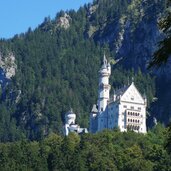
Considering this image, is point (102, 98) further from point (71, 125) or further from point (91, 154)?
point (91, 154)

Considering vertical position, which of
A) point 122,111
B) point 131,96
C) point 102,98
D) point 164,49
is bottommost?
point 164,49

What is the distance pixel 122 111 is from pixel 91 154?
134 ft

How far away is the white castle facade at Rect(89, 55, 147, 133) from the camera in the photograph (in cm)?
16912

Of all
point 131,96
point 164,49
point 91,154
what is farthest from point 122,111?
point 164,49

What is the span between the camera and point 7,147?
467ft

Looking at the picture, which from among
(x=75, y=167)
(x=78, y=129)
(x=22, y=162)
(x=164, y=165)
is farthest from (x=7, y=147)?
(x=78, y=129)

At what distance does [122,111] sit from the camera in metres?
170

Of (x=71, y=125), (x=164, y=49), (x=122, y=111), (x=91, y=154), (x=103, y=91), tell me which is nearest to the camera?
(x=164, y=49)

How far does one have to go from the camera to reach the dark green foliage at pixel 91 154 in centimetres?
12488

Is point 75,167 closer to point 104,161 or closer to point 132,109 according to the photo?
point 104,161

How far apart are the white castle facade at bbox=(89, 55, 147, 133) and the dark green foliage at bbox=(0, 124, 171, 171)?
21.0 meters

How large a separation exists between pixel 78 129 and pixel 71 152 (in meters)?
50.0

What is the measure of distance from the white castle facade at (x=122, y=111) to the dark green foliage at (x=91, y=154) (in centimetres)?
2101

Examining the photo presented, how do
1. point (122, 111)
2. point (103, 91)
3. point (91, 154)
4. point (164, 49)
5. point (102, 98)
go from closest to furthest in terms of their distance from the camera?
point (164, 49) < point (91, 154) < point (122, 111) < point (102, 98) < point (103, 91)
